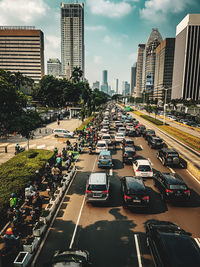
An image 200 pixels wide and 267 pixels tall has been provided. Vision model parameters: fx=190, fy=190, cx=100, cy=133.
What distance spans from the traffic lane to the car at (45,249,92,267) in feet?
4.56

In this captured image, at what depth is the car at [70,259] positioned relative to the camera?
6.24 meters

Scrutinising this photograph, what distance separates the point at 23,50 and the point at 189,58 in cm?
13348

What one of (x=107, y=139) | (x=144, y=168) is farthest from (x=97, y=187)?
(x=107, y=139)

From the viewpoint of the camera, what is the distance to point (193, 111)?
3366 inches

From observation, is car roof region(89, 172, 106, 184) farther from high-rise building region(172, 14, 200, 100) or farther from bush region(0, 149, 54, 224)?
high-rise building region(172, 14, 200, 100)

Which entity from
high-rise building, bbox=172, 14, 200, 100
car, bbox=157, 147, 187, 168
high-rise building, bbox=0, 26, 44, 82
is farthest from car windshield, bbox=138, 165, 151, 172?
high-rise building, bbox=0, 26, 44, 82

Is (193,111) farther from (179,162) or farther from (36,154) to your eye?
(36,154)

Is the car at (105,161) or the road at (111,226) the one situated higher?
the car at (105,161)

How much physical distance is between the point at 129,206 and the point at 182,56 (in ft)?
522

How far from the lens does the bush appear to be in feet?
38.0

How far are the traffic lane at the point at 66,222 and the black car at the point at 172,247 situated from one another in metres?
3.82

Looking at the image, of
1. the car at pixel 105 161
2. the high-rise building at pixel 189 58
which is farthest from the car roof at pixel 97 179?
the high-rise building at pixel 189 58

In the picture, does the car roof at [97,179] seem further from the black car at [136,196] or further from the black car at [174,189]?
the black car at [174,189]

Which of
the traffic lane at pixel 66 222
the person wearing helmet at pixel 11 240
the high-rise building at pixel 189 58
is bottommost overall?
the traffic lane at pixel 66 222
